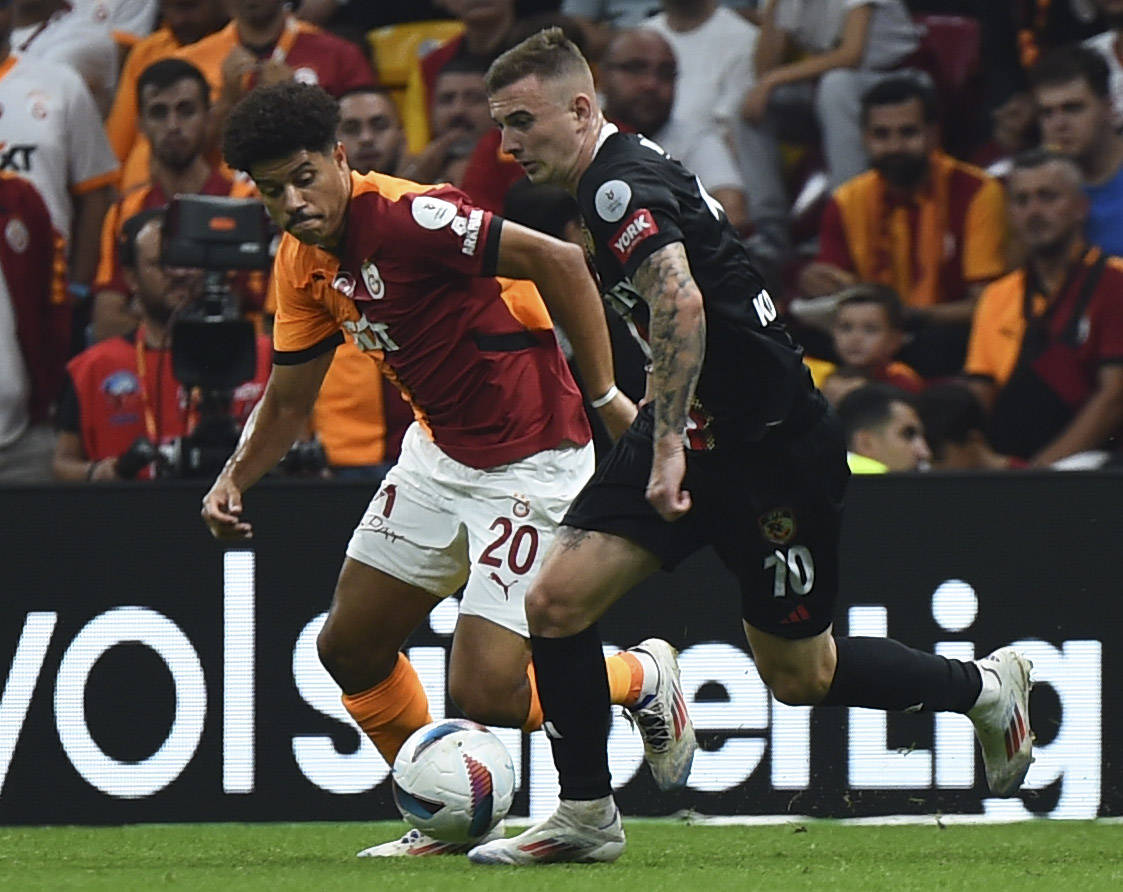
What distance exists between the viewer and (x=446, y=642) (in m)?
6.19

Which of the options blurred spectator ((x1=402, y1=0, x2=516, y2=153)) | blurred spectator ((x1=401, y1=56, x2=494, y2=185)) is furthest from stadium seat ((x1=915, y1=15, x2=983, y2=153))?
blurred spectator ((x1=401, y1=56, x2=494, y2=185))

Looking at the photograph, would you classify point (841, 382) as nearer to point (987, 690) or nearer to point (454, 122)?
point (454, 122)

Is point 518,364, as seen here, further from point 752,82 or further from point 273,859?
point 752,82

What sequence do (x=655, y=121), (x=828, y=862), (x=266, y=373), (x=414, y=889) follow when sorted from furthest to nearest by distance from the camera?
1. (x=655, y=121)
2. (x=266, y=373)
3. (x=828, y=862)
4. (x=414, y=889)

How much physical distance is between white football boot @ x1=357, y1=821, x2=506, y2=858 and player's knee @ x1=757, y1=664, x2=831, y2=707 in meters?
0.80

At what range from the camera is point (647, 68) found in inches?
310

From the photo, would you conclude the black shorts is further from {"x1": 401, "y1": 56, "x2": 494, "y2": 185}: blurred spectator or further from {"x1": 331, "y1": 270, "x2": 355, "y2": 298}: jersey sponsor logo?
{"x1": 401, "y1": 56, "x2": 494, "y2": 185}: blurred spectator

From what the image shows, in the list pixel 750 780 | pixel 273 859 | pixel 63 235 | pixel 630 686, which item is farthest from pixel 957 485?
pixel 63 235

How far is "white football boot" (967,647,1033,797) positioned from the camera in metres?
5.00

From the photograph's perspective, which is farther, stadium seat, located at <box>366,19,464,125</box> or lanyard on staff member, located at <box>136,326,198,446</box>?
stadium seat, located at <box>366,19,464,125</box>

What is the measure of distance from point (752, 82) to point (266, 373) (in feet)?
8.46

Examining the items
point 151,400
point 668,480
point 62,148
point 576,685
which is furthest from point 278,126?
point 62,148

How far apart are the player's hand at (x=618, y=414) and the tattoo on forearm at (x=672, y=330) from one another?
2.83ft

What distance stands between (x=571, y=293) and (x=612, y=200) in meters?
0.73
